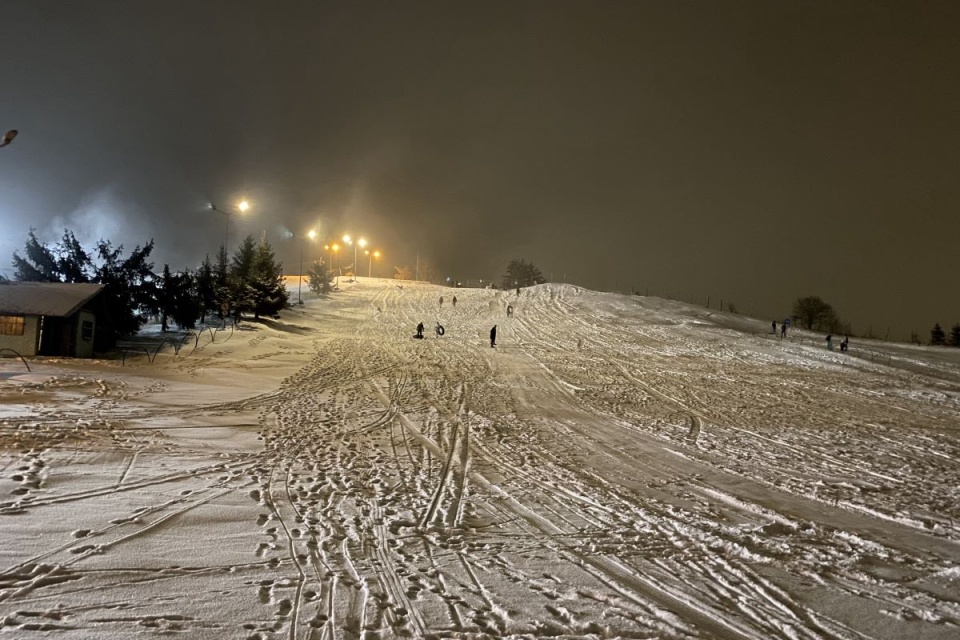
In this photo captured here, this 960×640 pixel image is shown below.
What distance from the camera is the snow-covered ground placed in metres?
4.81

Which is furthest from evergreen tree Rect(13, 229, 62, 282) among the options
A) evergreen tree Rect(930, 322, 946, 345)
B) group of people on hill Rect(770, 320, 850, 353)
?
evergreen tree Rect(930, 322, 946, 345)

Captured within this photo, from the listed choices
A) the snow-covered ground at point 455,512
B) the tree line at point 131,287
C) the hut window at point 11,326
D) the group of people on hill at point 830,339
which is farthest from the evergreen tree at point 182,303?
the group of people on hill at point 830,339

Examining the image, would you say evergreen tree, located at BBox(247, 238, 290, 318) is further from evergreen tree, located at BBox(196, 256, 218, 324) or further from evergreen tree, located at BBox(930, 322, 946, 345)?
evergreen tree, located at BBox(930, 322, 946, 345)

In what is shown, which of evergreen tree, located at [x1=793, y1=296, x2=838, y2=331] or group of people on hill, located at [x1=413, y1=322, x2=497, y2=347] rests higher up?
evergreen tree, located at [x1=793, y1=296, x2=838, y2=331]

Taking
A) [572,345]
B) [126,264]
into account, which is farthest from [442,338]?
[126,264]

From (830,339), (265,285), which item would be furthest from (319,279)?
(830,339)

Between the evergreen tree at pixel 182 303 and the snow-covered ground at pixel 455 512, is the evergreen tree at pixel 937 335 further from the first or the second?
the evergreen tree at pixel 182 303

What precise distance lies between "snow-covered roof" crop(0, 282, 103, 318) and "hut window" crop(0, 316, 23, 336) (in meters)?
0.23

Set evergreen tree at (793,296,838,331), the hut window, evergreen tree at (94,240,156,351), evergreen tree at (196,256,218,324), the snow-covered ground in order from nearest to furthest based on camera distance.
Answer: the snow-covered ground, the hut window, evergreen tree at (94,240,156,351), evergreen tree at (196,256,218,324), evergreen tree at (793,296,838,331)

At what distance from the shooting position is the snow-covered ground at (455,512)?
189 inches

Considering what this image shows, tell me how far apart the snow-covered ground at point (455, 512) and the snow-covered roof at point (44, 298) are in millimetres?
3845

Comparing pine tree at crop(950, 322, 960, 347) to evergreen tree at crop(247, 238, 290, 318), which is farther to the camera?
pine tree at crop(950, 322, 960, 347)

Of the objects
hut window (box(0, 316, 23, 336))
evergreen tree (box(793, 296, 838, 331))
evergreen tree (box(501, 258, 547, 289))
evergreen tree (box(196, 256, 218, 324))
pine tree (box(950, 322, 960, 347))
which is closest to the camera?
hut window (box(0, 316, 23, 336))

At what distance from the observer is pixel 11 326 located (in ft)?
72.1
